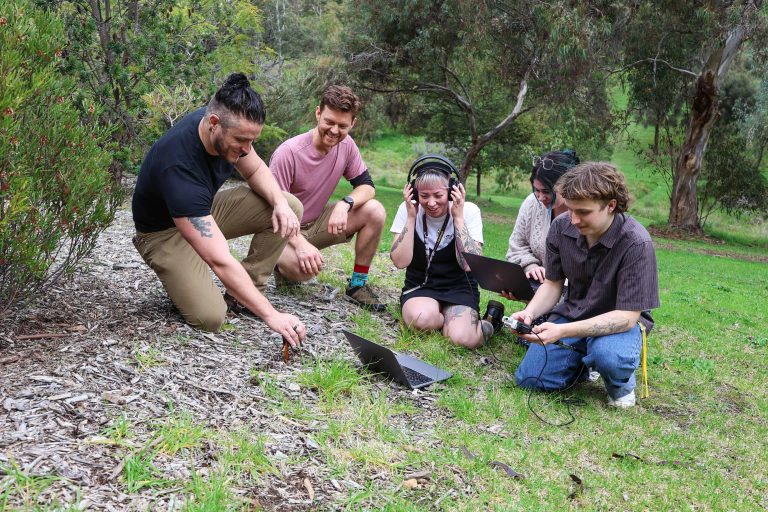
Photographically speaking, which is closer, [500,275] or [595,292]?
[595,292]

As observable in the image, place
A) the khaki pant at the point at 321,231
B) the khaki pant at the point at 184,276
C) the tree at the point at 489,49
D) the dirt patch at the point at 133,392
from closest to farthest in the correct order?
the dirt patch at the point at 133,392
the khaki pant at the point at 184,276
the khaki pant at the point at 321,231
the tree at the point at 489,49

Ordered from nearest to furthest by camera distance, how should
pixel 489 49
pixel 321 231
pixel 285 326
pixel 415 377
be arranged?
1. pixel 285 326
2. pixel 415 377
3. pixel 321 231
4. pixel 489 49

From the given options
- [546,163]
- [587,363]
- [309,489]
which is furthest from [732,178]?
[309,489]

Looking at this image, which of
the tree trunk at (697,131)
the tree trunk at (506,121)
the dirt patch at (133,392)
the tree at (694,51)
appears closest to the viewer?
the dirt patch at (133,392)

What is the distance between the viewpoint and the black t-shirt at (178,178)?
12.2 ft

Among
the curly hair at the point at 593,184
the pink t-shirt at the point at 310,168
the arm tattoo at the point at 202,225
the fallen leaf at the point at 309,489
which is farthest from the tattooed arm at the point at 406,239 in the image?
the fallen leaf at the point at 309,489

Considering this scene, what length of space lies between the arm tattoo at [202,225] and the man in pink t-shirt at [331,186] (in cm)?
150

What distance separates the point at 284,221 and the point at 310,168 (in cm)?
103

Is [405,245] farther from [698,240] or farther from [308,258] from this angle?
[698,240]

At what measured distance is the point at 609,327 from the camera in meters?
4.07

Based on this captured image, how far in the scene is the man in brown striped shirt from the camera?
399cm

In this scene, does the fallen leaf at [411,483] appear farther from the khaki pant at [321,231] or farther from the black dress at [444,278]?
the khaki pant at [321,231]

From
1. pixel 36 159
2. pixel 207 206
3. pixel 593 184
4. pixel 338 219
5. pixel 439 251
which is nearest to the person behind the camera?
pixel 36 159

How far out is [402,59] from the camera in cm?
1994
